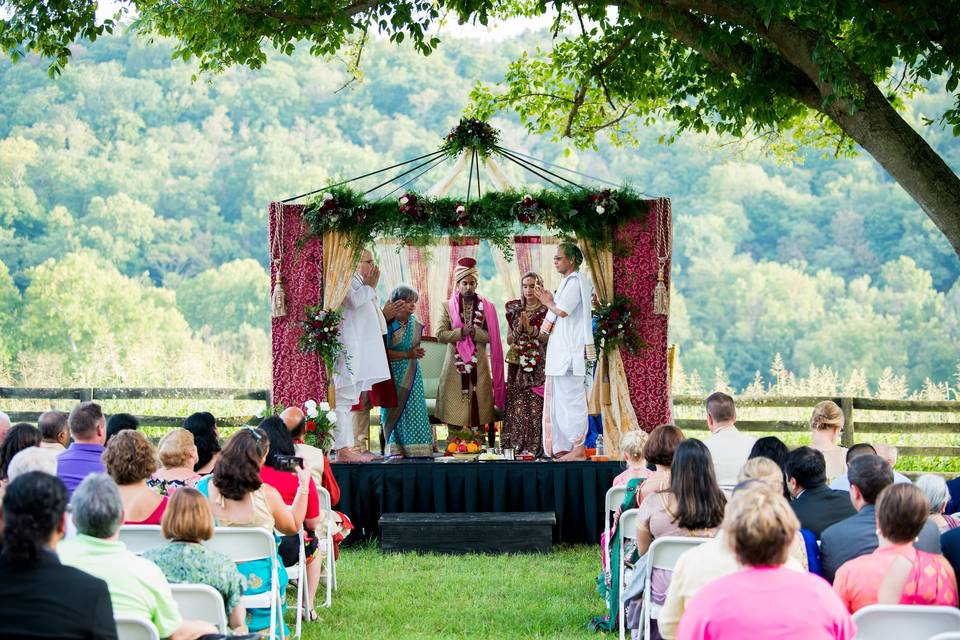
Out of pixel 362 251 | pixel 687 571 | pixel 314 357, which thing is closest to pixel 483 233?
pixel 362 251

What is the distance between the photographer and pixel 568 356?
1109cm

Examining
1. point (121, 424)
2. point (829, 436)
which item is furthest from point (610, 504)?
point (121, 424)

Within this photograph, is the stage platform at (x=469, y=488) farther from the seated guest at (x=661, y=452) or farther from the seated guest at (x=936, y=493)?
the seated guest at (x=936, y=493)

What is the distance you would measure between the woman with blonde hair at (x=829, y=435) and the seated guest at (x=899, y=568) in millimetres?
2730

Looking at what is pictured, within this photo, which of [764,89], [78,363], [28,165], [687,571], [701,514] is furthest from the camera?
[28,165]

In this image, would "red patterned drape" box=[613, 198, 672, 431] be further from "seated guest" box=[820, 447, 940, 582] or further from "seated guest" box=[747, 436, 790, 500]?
"seated guest" box=[820, 447, 940, 582]

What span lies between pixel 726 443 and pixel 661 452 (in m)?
0.99

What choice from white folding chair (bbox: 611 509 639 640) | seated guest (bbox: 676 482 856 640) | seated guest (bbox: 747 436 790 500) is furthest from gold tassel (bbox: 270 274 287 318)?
seated guest (bbox: 676 482 856 640)

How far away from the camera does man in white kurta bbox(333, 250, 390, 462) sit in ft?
36.2

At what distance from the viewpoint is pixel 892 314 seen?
44.0 meters

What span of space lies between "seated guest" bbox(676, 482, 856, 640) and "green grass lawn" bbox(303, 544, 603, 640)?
3.28 metres

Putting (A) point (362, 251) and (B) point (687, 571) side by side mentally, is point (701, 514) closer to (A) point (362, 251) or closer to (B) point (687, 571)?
(B) point (687, 571)

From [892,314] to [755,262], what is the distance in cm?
620

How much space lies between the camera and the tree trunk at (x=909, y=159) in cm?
855
